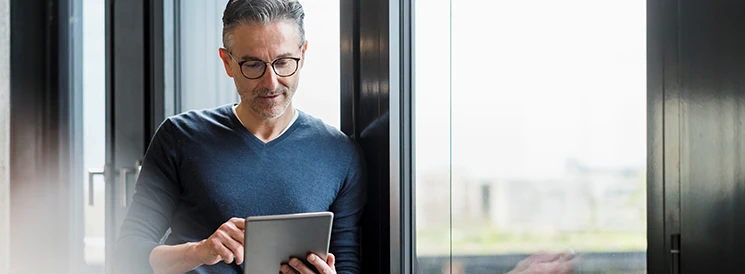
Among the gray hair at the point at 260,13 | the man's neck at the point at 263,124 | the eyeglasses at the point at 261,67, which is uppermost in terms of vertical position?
the gray hair at the point at 260,13

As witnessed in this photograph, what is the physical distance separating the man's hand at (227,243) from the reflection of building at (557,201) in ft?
1.29

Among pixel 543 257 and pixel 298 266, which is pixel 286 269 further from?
pixel 543 257

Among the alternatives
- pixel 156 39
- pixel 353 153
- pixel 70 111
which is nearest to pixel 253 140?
pixel 353 153

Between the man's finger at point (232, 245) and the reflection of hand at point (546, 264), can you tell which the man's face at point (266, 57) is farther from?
the reflection of hand at point (546, 264)

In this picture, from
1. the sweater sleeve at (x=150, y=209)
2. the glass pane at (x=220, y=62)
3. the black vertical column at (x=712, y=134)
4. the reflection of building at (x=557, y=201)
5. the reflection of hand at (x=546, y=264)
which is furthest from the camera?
the glass pane at (x=220, y=62)

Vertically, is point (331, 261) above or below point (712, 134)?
below

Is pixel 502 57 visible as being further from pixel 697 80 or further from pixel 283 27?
pixel 283 27

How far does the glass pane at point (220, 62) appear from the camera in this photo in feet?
7.07

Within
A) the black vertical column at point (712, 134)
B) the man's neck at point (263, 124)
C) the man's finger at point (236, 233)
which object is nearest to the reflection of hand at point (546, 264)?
the black vertical column at point (712, 134)

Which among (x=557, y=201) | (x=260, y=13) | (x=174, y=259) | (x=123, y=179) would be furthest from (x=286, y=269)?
(x=123, y=179)

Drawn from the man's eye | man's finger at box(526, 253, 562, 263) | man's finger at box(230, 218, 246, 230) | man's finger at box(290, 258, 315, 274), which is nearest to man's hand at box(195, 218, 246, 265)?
man's finger at box(230, 218, 246, 230)

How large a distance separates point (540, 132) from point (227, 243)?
0.68 m

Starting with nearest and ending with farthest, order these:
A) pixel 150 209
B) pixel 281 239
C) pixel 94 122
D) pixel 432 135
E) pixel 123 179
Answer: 1. pixel 281 239
2. pixel 432 135
3. pixel 150 209
4. pixel 123 179
5. pixel 94 122

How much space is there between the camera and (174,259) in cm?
187
